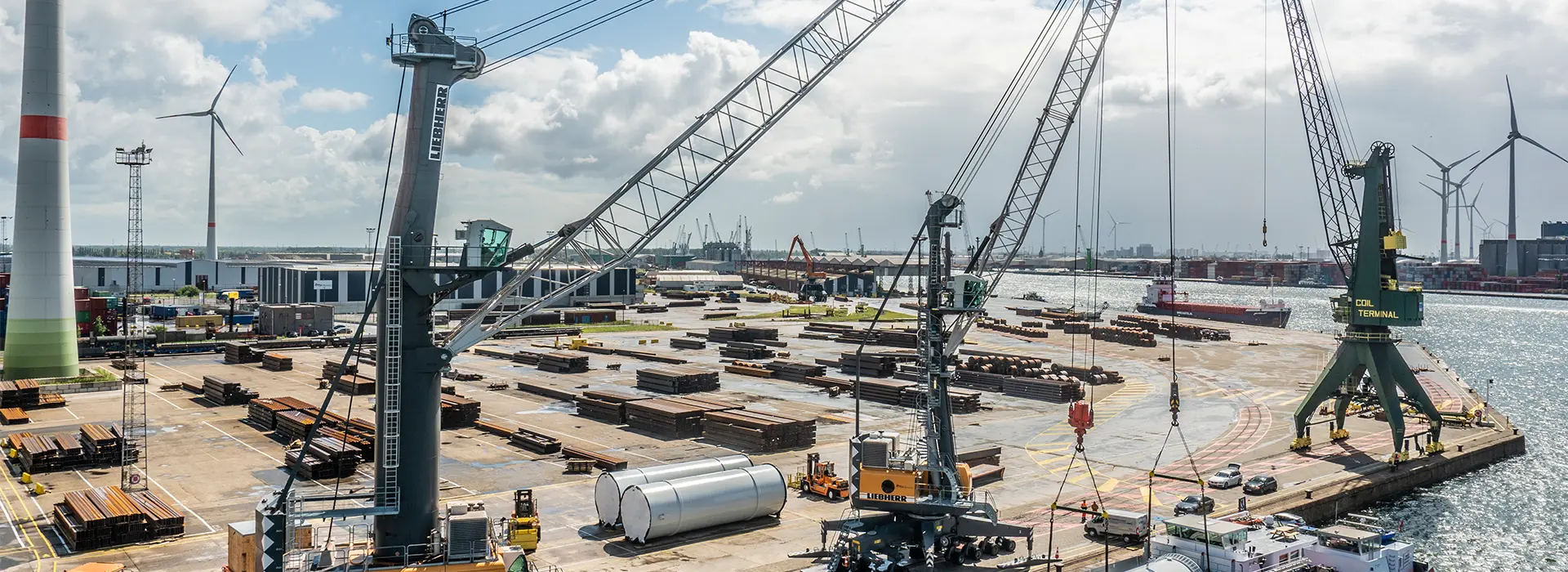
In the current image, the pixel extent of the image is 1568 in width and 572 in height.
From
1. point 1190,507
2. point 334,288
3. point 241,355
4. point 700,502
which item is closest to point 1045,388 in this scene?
point 1190,507

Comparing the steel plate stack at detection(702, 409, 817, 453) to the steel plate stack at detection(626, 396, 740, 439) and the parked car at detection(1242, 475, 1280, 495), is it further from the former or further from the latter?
the parked car at detection(1242, 475, 1280, 495)

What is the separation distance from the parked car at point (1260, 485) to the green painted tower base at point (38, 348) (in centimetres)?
7836

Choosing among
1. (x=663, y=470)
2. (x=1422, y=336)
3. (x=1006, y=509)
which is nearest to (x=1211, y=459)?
(x=1006, y=509)

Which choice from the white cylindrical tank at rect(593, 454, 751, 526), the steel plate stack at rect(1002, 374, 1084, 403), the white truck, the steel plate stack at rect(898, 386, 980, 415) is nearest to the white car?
the white truck

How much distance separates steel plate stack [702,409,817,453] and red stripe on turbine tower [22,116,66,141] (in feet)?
160

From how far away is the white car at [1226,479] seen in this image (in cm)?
4881

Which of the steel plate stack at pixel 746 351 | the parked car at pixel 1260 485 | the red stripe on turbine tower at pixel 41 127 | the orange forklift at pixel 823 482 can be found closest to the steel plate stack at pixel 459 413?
the orange forklift at pixel 823 482

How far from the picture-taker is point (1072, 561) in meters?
35.4

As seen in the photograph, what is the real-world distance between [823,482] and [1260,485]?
2113cm

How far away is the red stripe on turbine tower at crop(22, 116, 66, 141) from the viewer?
2655 inches

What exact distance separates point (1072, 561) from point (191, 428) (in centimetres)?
5140

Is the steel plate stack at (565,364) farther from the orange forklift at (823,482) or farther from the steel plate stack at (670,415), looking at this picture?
the orange forklift at (823,482)

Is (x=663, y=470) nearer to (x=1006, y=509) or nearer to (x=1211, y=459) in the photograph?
(x=1006, y=509)

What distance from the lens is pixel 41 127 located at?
67.6 m
